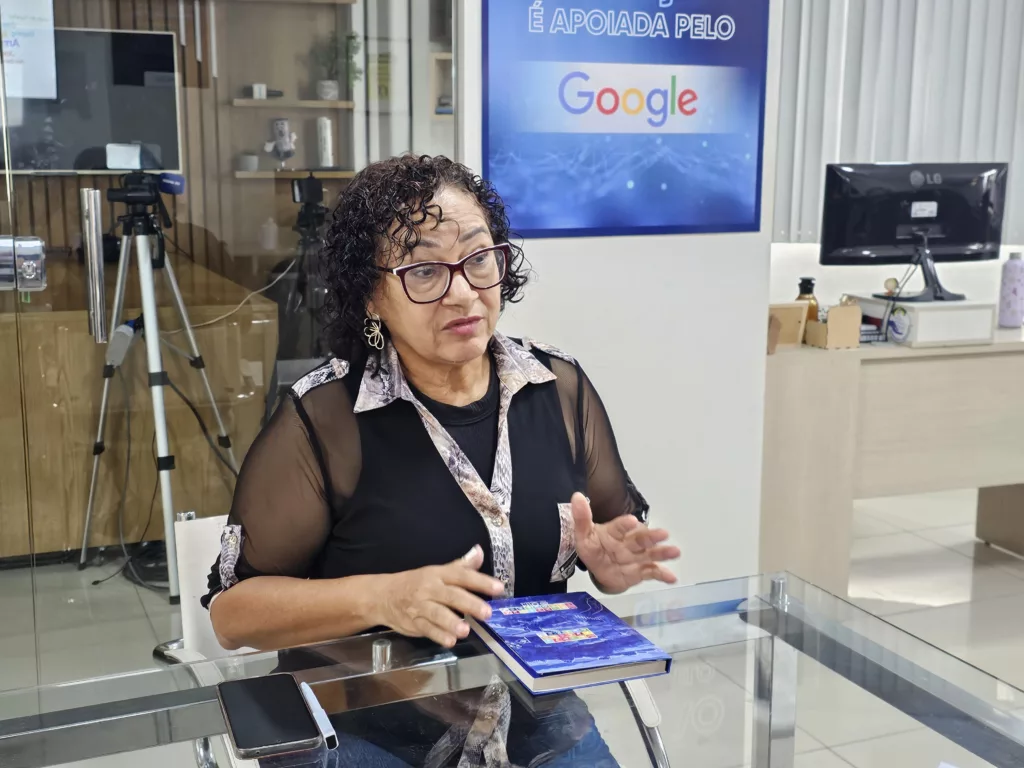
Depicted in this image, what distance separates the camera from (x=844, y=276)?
539 centimetres

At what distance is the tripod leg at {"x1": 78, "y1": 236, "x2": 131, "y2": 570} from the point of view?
2486 millimetres

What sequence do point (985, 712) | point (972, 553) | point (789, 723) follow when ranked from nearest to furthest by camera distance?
1. point (985, 712)
2. point (789, 723)
3. point (972, 553)

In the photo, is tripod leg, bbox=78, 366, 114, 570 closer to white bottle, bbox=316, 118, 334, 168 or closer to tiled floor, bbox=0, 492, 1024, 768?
tiled floor, bbox=0, 492, 1024, 768

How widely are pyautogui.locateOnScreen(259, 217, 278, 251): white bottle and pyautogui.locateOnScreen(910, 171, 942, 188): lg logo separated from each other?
2276 mm

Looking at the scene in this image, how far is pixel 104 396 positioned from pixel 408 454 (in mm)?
1142

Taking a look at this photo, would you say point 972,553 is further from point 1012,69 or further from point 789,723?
point 789,723

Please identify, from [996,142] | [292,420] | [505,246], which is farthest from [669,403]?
[996,142]

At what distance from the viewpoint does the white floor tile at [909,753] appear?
1.27 metres

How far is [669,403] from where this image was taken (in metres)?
3.01

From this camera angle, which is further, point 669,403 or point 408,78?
point 669,403

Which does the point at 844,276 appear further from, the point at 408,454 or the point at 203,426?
the point at 408,454

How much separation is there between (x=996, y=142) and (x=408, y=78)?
3.81 meters

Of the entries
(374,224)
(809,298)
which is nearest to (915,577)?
(809,298)

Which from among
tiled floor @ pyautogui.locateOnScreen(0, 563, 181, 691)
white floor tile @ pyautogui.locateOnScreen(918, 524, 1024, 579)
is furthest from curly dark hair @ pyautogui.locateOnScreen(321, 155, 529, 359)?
white floor tile @ pyautogui.locateOnScreen(918, 524, 1024, 579)
